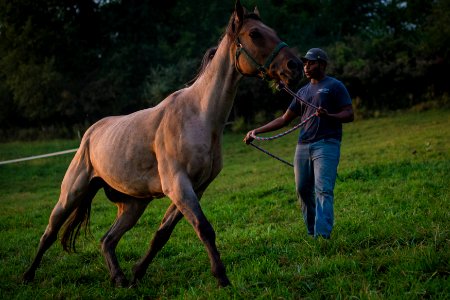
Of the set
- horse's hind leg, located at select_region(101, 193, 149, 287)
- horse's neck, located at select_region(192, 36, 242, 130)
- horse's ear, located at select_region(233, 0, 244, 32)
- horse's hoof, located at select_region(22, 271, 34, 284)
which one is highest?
horse's ear, located at select_region(233, 0, 244, 32)

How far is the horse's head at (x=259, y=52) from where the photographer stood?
3.82 m

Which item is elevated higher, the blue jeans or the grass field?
the blue jeans

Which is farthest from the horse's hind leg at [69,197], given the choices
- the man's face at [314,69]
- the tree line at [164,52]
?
the tree line at [164,52]

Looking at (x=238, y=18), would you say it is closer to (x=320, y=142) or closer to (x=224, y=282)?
(x=320, y=142)

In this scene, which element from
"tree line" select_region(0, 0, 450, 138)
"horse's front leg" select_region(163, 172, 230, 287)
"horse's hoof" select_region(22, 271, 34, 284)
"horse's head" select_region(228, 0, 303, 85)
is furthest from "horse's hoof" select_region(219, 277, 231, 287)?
"tree line" select_region(0, 0, 450, 138)

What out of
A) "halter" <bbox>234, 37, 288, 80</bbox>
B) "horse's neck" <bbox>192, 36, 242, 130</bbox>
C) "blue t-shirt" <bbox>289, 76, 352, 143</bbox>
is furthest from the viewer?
"blue t-shirt" <bbox>289, 76, 352, 143</bbox>

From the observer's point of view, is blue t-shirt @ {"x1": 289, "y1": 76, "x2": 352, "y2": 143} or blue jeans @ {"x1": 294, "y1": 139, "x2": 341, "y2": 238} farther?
blue t-shirt @ {"x1": 289, "y1": 76, "x2": 352, "y2": 143}

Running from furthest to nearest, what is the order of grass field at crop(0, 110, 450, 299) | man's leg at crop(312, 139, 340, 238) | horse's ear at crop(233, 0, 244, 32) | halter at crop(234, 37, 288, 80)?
man's leg at crop(312, 139, 340, 238) < horse's ear at crop(233, 0, 244, 32) < halter at crop(234, 37, 288, 80) < grass field at crop(0, 110, 450, 299)

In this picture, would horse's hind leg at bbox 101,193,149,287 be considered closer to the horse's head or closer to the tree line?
the horse's head

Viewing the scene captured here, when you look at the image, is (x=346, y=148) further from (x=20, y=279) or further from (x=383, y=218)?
(x=20, y=279)

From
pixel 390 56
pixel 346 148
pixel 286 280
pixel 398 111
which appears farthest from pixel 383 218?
pixel 390 56

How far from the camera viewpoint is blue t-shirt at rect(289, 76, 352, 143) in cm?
513

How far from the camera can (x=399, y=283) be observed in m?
3.27

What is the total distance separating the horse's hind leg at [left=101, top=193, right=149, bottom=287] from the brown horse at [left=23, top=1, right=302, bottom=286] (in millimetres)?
12
